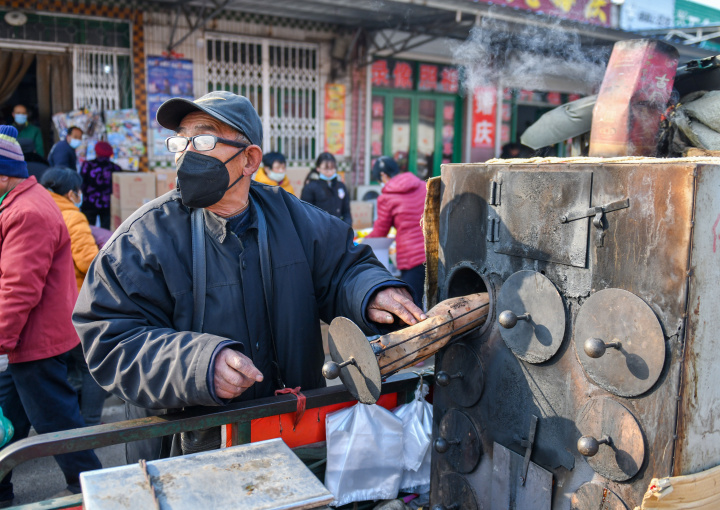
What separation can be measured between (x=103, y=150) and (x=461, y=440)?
7123 mm

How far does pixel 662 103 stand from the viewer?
249 centimetres

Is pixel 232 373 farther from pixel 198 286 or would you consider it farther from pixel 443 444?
pixel 443 444

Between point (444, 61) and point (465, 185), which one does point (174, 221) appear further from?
point (444, 61)

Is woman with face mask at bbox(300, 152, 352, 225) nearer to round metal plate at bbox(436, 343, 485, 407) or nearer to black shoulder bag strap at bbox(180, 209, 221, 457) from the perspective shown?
round metal plate at bbox(436, 343, 485, 407)

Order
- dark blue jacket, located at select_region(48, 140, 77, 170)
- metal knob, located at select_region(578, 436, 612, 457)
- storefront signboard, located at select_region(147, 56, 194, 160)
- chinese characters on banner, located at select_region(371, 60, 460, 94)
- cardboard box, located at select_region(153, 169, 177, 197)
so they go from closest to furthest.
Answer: metal knob, located at select_region(578, 436, 612, 457) → cardboard box, located at select_region(153, 169, 177, 197) → dark blue jacket, located at select_region(48, 140, 77, 170) → storefront signboard, located at select_region(147, 56, 194, 160) → chinese characters on banner, located at select_region(371, 60, 460, 94)

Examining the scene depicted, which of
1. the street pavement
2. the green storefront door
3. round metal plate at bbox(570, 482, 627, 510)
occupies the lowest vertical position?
the street pavement

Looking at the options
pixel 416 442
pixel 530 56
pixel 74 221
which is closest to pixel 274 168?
pixel 74 221

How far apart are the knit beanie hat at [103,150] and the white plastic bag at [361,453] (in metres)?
6.81

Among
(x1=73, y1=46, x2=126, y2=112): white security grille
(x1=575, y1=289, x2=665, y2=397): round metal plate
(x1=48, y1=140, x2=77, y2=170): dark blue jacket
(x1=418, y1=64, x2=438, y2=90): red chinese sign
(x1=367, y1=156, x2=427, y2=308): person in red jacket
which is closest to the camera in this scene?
(x1=575, y1=289, x2=665, y2=397): round metal plate

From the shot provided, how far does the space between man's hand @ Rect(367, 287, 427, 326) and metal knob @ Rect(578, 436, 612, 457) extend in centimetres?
62

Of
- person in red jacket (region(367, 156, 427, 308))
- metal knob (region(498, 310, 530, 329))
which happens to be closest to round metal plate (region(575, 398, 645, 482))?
metal knob (region(498, 310, 530, 329))

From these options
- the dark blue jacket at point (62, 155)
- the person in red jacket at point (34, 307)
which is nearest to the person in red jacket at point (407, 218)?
the person in red jacket at point (34, 307)

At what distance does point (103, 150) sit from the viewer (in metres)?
7.86

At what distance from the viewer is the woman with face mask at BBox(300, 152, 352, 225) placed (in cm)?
727
